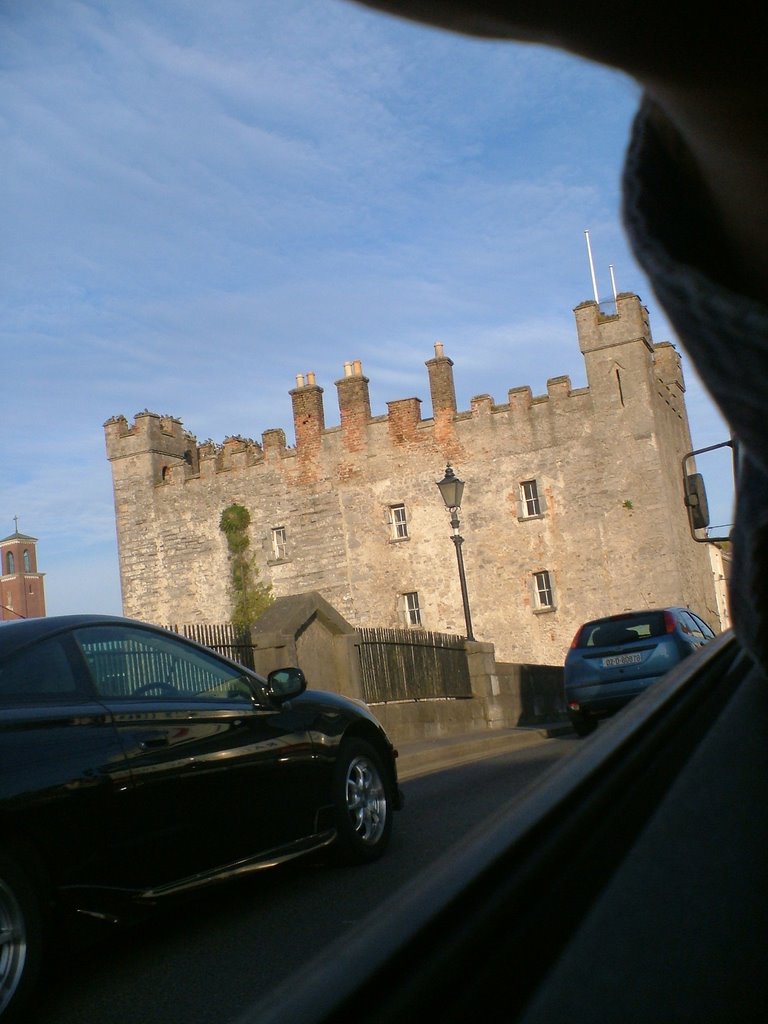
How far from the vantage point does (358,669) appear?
18.1 m

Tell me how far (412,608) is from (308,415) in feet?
28.5

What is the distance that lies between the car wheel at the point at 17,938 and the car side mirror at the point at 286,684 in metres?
2.21

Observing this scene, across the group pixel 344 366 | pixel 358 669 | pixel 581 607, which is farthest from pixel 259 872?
pixel 344 366

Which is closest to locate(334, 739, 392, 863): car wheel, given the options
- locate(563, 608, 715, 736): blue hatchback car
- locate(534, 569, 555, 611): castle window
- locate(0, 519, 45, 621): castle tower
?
locate(563, 608, 715, 736): blue hatchback car

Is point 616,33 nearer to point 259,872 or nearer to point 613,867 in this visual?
point 613,867

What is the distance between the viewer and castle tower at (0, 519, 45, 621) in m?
122

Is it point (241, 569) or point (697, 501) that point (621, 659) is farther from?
point (241, 569)

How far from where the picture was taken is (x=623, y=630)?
14.7 metres

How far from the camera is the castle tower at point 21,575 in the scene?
122000mm

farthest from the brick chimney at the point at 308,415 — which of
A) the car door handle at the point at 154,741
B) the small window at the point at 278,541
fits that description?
the car door handle at the point at 154,741

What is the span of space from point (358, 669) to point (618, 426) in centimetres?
2230

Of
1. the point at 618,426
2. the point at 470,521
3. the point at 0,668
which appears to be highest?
the point at 618,426

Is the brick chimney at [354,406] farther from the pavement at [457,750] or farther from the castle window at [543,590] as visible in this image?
the pavement at [457,750]

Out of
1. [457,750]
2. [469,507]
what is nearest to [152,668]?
[457,750]
